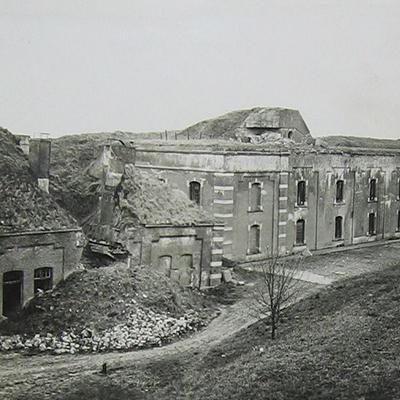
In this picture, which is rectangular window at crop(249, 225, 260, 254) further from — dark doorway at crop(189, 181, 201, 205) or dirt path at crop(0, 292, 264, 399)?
dirt path at crop(0, 292, 264, 399)

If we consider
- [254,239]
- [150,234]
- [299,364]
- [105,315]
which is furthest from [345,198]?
[299,364]

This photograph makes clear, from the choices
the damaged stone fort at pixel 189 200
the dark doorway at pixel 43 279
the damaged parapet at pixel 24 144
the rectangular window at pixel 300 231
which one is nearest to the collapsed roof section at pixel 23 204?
the damaged stone fort at pixel 189 200

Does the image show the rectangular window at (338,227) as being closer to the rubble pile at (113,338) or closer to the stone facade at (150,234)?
the stone facade at (150,234)

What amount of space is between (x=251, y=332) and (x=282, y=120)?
1134 inches

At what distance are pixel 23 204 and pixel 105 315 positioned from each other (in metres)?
5.95

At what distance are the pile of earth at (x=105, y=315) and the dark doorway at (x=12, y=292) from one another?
1.57 ft

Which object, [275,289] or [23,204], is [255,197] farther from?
[23,204]

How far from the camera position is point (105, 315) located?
2714cm

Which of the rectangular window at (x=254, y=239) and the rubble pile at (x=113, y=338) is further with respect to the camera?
the rectangular window at (x=254, y=239)

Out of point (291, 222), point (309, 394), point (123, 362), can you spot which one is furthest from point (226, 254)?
point (309, 394)

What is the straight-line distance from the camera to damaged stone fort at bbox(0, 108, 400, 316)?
28.7 meters

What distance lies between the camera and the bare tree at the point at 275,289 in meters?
25.0

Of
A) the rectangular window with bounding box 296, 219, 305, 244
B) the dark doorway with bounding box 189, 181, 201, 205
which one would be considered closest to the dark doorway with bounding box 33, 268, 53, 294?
the dark doorway with bounding box 189, 181, 201, 205

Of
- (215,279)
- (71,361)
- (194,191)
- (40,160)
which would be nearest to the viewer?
(71,361)
